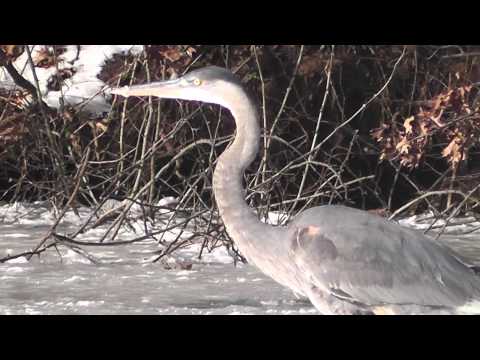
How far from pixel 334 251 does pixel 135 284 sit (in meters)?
1.37

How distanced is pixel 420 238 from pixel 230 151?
2.51ft

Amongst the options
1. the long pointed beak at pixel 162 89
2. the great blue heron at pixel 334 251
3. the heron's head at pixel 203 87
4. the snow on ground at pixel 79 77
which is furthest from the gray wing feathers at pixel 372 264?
the snow on ground at pixel 79 77

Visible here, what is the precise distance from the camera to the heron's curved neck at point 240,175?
314cm

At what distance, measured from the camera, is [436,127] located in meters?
4.84

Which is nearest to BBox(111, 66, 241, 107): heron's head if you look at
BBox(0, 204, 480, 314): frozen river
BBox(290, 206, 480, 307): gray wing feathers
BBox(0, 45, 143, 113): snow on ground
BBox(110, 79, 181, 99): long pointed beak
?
BBox(110, 79, 181, 99): long pointed beak

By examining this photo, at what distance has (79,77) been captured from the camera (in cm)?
542

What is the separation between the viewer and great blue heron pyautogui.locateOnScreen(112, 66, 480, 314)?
9.79ft

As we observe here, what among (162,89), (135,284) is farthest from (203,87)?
(135,284)

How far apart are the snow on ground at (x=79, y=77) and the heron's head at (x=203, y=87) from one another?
2.18 m

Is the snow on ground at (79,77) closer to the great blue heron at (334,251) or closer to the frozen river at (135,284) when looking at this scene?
the frozen river at (135,284)

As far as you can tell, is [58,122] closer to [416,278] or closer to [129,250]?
[129,250]

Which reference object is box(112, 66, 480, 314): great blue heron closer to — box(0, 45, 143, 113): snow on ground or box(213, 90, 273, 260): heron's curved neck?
box(213, 90, 273, 260): heron's curved neck

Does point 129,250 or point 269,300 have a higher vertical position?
point 129,250
